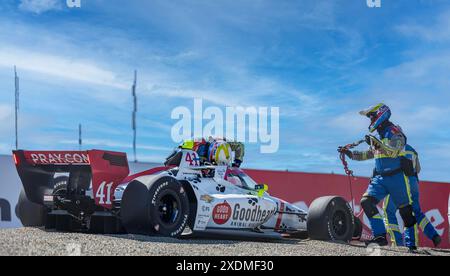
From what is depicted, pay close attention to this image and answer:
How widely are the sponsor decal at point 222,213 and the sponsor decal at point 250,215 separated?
0.56ft

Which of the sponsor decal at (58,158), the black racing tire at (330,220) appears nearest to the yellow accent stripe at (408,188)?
the black racing tire at (330,220)

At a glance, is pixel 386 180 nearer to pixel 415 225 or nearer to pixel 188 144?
pixel 415 225

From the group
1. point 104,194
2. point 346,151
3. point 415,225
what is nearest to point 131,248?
point 104,194

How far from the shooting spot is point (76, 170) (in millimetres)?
9789

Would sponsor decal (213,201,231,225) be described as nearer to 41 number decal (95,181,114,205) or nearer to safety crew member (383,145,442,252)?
41 number decal (95,181,114,205)

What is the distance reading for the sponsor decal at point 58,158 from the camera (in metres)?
9.30

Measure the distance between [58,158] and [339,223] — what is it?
520 centimetres

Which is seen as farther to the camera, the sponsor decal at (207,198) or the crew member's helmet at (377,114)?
the crew member's helmet at (377,114)

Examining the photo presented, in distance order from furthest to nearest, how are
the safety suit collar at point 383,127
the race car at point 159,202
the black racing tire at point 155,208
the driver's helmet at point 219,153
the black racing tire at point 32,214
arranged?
the black racing tire at point 32,214 → the driver's helmet at point 219,153 → the safety suit collar at point 383,127 → the race car at point 159,202 → the black racing tire at point 155,208

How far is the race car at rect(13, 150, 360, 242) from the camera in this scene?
8664 millimetres

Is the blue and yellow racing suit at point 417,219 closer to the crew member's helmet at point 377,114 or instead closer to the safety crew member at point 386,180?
the safety crew member at point 386,180

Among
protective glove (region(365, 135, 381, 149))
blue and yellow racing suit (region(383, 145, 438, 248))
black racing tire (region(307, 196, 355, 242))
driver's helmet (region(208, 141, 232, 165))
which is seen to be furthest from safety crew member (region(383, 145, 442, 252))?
driver's helmet (region(208, 141, 232, 165))
